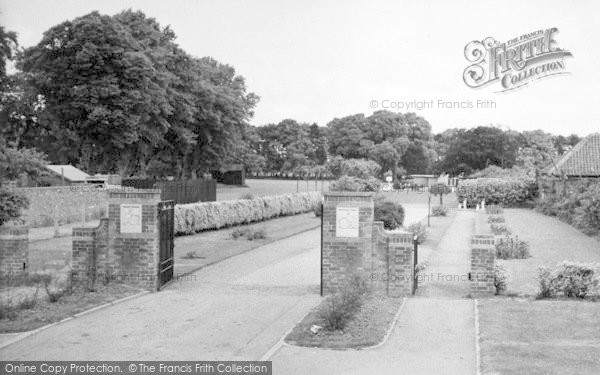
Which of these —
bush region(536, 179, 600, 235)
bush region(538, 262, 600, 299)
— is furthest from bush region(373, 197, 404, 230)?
bush region(538, 262, 600, 299)

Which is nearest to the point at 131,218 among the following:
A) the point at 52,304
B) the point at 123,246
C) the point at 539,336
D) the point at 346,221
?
the point at 123,246

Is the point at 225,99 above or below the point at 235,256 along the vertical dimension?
above

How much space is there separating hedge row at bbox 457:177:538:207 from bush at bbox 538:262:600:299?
139 feet

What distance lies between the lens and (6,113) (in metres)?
43.8

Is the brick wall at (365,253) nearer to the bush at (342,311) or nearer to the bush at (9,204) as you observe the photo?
the bush at (342,311)

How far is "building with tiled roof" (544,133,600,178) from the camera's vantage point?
47406 millimetres

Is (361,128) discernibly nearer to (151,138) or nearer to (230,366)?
(151,138)

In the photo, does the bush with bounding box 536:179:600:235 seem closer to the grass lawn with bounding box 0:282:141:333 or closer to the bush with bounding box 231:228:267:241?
the bush with bounding box 231:228:267:241

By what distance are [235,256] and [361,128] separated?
80.1 m

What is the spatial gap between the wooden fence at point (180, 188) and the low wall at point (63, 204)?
2.01 meters

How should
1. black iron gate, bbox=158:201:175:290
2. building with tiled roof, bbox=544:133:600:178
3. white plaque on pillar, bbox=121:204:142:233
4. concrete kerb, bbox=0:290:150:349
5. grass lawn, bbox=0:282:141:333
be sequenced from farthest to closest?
building with tiled roof, bbox=544:133:600:178
black iron gate, bbox=158:201:175:290
white plaque on pillar, bbox=121:204:142:233
grass lawn, bbox=0:282:141:333
concrete kerb, bbox=0:290:150:349

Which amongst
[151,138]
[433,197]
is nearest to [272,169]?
[433,197]

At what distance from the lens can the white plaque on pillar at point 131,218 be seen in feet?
46.1

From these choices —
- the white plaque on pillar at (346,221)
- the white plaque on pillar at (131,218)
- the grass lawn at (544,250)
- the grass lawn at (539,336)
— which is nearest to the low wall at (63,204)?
the white plaque on pillar at (131,218)
